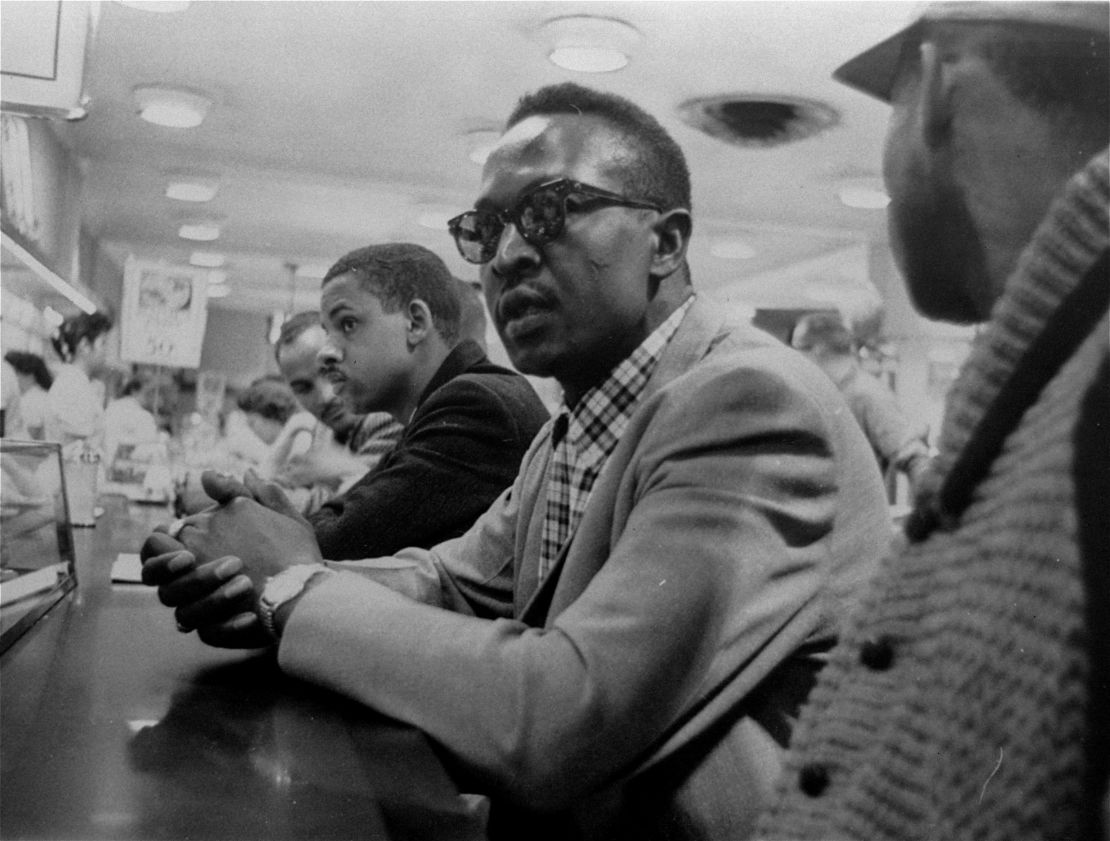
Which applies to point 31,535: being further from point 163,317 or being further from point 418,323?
point 163,317

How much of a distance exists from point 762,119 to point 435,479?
1.34 m

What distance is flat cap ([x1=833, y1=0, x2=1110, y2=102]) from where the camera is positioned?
1.24ft

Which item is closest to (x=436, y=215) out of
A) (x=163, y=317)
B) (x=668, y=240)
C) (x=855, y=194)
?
(x=163, y=317)

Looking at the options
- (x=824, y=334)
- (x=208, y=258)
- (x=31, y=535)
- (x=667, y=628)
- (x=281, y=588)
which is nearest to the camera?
(x=667, y=628)

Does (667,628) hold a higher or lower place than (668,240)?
lower

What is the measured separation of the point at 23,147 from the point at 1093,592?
7.68 feet

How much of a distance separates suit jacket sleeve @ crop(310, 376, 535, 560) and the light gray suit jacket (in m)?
0.58

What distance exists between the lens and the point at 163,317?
2.44 metres

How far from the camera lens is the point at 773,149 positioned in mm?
2717

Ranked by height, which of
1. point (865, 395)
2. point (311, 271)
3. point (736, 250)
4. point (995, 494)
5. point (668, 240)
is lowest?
point (311, 271)

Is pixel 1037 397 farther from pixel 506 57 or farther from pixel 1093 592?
pixel 506 57

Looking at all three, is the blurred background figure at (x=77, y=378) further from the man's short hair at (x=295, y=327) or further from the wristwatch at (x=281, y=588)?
the wristwatch at (x=281, y=588)

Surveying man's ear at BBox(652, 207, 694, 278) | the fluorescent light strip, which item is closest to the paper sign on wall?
the fluorescent light strip

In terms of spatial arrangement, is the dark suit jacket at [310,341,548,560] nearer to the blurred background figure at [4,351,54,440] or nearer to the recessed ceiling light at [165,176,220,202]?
the blurred background figure at [4,351,54,440]
